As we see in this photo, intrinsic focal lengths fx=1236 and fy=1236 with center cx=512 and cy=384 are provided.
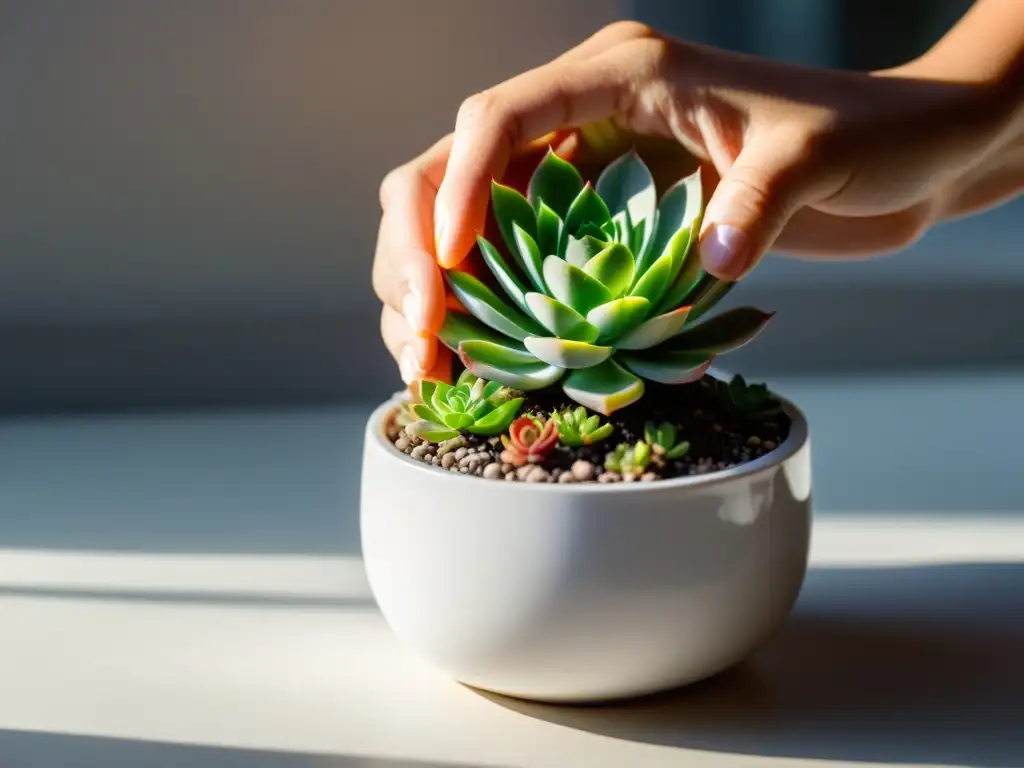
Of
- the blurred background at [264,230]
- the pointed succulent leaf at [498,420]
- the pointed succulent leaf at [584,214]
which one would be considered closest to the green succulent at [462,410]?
the pointed succulent leaf at [498,420]

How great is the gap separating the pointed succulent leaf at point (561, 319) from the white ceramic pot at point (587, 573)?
0.10 meters

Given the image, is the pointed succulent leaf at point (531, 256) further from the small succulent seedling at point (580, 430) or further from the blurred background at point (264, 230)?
the blurred background at point (264, 230)

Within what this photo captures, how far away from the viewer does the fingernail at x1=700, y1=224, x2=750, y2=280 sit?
72 centimetres

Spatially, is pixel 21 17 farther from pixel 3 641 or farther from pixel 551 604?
pixel 551 604

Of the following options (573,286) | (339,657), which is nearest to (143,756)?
(339,657)

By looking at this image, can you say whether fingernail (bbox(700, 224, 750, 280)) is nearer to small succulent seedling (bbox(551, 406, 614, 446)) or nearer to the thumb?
the thumb

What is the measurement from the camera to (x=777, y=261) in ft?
5.08

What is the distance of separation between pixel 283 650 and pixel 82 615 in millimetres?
167

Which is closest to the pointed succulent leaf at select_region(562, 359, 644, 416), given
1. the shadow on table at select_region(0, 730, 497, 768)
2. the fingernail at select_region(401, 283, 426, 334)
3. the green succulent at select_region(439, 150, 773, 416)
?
the green succulent at select_region(439, 150, 773, 416)

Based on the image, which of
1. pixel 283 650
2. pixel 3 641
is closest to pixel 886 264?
pixel 283 650

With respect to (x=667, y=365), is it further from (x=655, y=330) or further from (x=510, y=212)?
(x=510, y=212)

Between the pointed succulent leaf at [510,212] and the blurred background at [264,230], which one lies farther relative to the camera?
the blurred background at [264,230]

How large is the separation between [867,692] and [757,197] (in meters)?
0.31

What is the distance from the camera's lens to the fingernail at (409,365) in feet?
2.73
